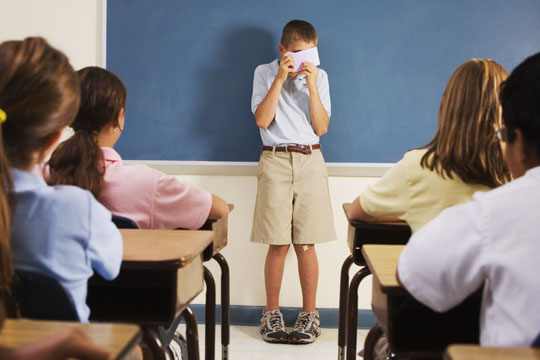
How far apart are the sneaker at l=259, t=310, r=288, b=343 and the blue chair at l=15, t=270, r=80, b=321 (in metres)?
2.01

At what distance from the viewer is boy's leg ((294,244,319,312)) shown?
9.97 feet

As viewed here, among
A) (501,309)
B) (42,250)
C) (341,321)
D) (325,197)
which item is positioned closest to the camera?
(501,309)

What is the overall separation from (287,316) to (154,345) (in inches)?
78.4

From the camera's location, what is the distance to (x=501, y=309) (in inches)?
36.3

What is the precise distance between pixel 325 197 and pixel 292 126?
422 millimetres

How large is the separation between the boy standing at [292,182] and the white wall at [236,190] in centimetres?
20

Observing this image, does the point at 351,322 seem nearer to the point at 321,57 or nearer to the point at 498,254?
the point at 498,254

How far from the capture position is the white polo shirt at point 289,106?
3033 millimetres

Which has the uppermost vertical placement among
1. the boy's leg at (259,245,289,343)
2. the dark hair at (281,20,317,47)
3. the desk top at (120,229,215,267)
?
the dark hair at (281,20,317,47)

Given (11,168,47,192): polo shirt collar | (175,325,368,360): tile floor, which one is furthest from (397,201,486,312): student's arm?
(175,325,368,360): tile floor

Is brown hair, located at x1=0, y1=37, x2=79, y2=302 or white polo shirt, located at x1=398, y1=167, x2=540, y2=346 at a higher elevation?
brown hair, located at x1=0, y1=37, x2=79, y2=302

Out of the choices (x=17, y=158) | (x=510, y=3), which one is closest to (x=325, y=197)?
(x=510, y=3)

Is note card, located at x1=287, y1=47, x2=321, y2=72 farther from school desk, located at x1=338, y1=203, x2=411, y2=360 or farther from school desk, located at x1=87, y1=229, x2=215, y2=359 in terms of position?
school desk, located at x1=87, y1=229, x2=215, y2=359

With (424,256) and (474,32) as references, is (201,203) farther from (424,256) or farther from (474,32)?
(474,32)
